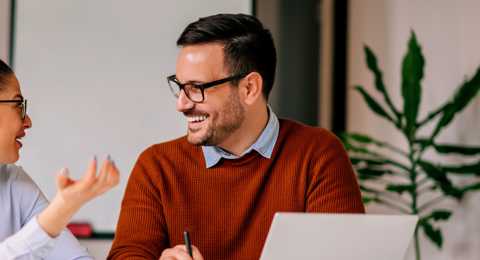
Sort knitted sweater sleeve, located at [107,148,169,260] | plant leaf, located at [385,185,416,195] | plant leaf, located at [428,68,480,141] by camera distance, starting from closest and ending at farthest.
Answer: knitted sweater sleeve, located at [107,148,169,260] → plant leaf, located at [428,68,480,141] → plant leaf, located at [385,185,416,195]

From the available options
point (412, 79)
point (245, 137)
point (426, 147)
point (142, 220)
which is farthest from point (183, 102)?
point (426, 147)

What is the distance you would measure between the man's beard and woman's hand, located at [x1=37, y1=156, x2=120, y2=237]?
57 centimetres

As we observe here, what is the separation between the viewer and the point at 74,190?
733 mm

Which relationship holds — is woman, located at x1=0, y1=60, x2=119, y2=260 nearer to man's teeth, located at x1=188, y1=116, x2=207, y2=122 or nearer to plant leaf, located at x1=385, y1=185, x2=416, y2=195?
man's teeth, located at x1=188, y1=116, x2=207, y2=122

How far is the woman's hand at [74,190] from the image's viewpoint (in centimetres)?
73

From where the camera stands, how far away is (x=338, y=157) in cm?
136

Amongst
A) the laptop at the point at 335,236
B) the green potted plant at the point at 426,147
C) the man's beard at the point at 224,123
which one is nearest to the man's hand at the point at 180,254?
the laptop at the point at 335,236

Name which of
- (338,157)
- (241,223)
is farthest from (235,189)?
(338,157)

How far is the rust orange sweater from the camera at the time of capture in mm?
1281

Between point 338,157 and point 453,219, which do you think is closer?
point 338,157

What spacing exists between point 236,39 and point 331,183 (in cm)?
55

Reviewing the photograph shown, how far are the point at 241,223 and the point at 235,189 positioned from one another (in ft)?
0.36

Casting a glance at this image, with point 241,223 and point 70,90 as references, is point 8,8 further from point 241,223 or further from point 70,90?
point 241,223

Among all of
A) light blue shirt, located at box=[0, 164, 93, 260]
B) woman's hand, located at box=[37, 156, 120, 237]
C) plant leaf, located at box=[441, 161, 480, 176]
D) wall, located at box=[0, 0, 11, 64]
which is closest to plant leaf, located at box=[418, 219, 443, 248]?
plant leaf, located at box=[441, 161, 480, 176]
